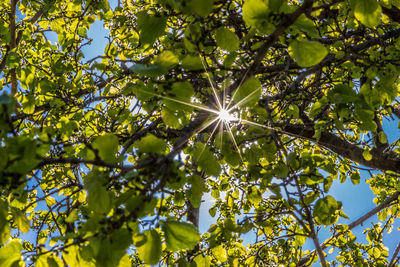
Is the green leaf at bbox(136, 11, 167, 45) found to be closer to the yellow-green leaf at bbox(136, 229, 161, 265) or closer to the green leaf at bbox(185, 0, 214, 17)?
the green leaf at bbox(185, 0, 214, 17)

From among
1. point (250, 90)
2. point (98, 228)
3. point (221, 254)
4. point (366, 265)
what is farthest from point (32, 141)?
point (366, 265)

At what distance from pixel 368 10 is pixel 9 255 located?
1871mm

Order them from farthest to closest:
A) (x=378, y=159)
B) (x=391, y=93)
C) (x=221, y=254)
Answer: (x=378, y=159) < (x=221, y=254) < (x=391, y=93)

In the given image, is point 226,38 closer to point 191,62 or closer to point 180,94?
point 191,62

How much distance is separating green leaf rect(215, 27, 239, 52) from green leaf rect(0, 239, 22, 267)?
1.29m

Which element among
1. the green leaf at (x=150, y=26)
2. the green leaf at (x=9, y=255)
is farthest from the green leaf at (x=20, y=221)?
the green leaf at (x=150, y=26)

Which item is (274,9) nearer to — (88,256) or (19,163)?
(19,163)

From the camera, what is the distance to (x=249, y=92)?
1202mm

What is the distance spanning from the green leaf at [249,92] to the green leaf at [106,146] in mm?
576

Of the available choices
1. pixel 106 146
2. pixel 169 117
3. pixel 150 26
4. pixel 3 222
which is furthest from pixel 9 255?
pixel 150 26

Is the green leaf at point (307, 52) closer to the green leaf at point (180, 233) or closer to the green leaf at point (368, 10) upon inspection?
the green leaf at point (368, 10)

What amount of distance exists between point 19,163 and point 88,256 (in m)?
0.46

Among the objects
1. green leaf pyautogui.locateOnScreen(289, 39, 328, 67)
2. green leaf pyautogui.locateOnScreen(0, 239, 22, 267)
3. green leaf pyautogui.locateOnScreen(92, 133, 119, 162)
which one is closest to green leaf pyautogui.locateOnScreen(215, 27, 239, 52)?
green leaf pyautogui.locateOnScreen(289, 39, 328, 67)

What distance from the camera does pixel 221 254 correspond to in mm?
2088
